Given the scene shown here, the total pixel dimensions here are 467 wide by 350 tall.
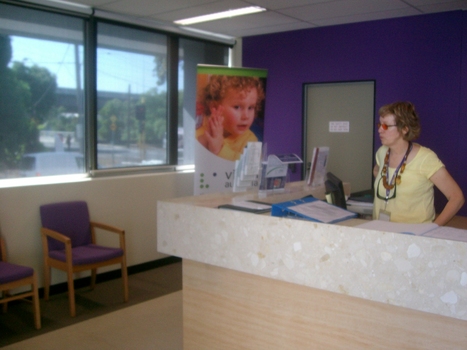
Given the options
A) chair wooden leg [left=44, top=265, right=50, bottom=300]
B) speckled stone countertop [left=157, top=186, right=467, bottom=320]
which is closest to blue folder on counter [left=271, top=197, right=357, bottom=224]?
speckled stone countertop [left=157, top=186, right=467, bottom=320]

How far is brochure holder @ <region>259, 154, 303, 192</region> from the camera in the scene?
3180 millimetres

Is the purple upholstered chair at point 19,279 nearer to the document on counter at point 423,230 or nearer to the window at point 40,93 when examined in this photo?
the window at point 40,93

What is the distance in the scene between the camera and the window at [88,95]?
4746 mm

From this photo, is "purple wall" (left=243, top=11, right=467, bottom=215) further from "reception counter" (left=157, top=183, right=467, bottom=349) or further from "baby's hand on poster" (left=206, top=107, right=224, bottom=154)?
"reception counter" (left=157, top=183, right=467, bottom=349)

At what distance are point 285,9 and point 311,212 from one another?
3396 mm

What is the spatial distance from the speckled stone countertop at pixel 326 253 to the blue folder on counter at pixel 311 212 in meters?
0.07

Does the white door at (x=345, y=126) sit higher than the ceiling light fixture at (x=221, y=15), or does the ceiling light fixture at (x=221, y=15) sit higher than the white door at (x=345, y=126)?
the ceiling light fixture at (x=221, y=15)

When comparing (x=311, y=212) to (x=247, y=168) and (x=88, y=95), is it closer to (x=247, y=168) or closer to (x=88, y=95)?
(x=247, y=168)

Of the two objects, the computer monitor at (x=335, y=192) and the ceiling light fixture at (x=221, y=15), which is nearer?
the computer monitor at (x=335, y=192)

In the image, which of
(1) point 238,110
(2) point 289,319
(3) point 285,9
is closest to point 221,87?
(1) point 238,110

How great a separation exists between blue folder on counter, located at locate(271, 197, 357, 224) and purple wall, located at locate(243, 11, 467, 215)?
3341mm

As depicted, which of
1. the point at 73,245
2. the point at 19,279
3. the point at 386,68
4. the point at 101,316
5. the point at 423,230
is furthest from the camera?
the point at 386,68

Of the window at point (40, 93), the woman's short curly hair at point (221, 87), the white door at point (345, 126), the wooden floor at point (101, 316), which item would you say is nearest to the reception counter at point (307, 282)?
the wooden floor at point (101, 316)

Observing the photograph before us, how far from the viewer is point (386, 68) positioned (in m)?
5.70
